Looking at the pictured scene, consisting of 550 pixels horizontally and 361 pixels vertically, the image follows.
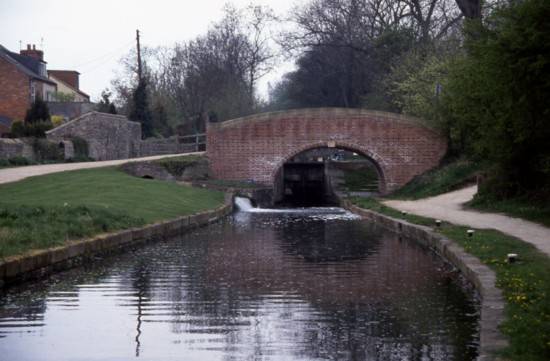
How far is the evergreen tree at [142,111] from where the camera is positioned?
5067 cm

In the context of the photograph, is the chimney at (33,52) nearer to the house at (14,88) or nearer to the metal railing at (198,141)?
the house at (14,88)

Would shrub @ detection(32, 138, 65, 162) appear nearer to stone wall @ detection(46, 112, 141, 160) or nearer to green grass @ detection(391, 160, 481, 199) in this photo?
stone wall @ detection(46, 112, 141, 160)

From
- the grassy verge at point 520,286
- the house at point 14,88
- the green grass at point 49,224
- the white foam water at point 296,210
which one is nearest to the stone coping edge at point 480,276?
the grassy verge at point 520,286

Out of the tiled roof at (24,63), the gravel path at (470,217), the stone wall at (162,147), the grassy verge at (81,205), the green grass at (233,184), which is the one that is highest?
the tiled roof at (24,63)

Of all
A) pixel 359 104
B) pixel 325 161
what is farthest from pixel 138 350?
pixel 359 104

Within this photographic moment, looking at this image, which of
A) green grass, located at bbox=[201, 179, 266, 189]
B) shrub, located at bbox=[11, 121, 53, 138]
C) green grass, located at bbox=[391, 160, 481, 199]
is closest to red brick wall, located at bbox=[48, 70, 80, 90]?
shrub, located at bbox=[11, 121, 53, 138]

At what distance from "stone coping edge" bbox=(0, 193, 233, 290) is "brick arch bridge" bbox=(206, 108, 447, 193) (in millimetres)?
15770

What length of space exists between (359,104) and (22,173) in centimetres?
3073

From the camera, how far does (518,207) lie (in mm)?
20859

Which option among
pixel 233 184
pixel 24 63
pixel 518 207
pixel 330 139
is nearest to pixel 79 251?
pixel 518 207

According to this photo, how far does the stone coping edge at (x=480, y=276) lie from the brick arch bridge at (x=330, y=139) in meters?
14.4

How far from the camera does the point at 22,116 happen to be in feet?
177

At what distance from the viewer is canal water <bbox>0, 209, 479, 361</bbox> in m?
7.30

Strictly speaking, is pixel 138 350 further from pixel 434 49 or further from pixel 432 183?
pixel 434 49
